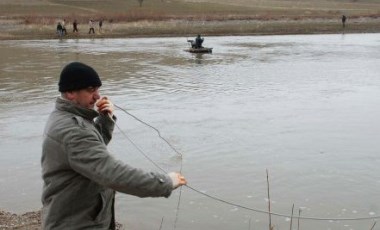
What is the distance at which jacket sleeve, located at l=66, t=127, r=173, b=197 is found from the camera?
326cm

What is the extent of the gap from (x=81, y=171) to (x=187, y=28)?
5755 cm

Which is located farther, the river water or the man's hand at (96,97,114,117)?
the river water

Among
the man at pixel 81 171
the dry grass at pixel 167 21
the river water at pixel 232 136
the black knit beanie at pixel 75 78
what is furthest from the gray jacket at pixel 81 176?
the dry grass at pixel 167 21

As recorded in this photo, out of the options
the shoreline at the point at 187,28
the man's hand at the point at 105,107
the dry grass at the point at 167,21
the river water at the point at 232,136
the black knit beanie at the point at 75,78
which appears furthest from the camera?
the dry grass at the point at 167,21

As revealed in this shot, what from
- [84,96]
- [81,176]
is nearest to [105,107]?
[84,96]

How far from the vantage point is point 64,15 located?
66.9m

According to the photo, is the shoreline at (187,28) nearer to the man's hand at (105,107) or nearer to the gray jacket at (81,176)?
the man's hand at (105,107)

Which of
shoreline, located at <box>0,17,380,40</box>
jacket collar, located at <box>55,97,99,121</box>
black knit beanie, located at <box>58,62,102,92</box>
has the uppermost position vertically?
shoreline, located at <box>0,17,380,40</box>

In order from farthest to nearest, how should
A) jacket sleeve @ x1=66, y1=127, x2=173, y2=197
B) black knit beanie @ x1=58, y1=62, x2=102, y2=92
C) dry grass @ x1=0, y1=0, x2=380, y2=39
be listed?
1. dry grass @ x1=0, y1=0, x2=380, y2=39
2. black knit beanie @ x1=58, y1=62, x2=102, y2=92
3. jacket sleeve @ x1=66, y1=127, x2=173, y2=197

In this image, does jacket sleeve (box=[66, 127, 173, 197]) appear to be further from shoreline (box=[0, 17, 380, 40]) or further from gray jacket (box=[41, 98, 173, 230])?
shoreline (box=[0, 17, 380, 40])

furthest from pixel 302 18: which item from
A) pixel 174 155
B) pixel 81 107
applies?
pixel 81 107

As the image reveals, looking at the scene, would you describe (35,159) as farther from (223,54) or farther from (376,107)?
(223,54)

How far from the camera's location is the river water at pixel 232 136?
29.5 ft

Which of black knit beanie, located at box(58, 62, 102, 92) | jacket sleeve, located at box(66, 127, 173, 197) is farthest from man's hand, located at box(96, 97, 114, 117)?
jacket sleeve, located at box(66, 127, 173, 197)
